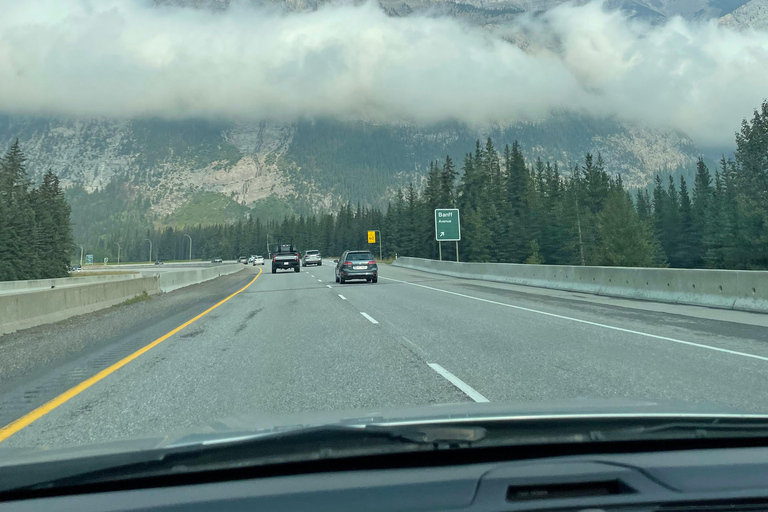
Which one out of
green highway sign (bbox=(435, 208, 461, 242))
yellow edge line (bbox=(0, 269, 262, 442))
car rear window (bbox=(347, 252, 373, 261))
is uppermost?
green highway sign (bbox=(435, 208, 461, 242))

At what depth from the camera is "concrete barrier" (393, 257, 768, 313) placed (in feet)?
45.1

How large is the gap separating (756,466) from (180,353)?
815cm

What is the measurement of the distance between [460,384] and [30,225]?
84.7 m

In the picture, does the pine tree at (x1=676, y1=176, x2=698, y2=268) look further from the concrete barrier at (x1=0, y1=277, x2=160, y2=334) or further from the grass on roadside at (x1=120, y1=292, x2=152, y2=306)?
the concrete barrier at (x1=0, y1=277, x2=160, y2=334)

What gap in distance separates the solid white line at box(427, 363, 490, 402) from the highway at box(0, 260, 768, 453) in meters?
0.02

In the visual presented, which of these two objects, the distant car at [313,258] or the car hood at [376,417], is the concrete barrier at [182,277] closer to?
the car hood at [376,417]

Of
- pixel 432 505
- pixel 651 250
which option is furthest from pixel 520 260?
pixel 432 505

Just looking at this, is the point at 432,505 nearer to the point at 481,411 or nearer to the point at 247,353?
the point at 481,411

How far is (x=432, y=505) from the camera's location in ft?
6.41

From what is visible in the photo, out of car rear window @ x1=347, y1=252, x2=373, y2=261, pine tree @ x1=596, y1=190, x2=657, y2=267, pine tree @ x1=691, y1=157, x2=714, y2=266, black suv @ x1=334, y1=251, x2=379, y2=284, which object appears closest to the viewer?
black suv @ x1=334, y1=251, x2=379, y2=284

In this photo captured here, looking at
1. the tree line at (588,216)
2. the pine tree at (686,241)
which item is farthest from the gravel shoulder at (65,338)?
the pine tree at (686,241)

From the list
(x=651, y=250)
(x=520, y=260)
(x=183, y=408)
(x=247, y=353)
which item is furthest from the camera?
(x=520, y=260)

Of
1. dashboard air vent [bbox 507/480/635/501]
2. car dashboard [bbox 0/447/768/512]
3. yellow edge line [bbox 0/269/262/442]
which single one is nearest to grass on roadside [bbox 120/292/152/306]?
yellow edge line [bbox 0/269/262/442]

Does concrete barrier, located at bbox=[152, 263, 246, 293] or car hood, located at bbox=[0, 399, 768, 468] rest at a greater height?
car hood, located at bbox=[0, 399, 768, 468]
